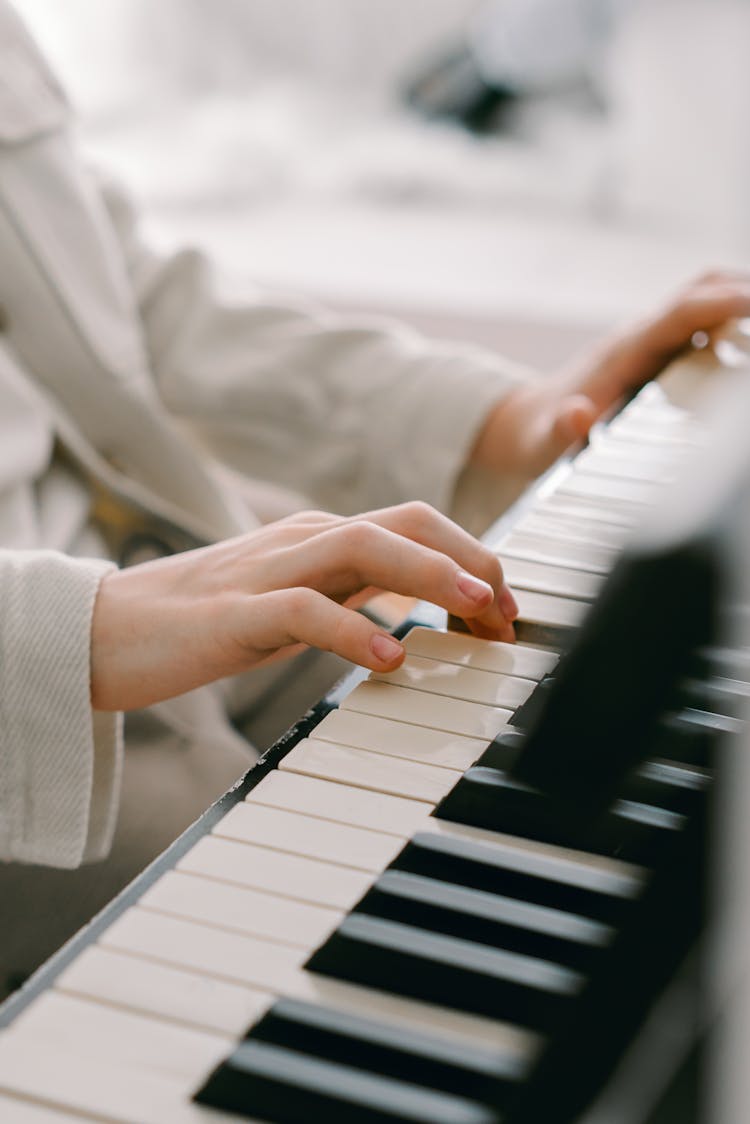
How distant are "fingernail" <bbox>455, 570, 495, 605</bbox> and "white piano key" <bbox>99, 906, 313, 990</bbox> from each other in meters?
0.19

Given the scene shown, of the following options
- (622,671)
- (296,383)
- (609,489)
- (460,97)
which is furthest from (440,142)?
(622,671)

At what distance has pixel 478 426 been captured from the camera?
0.98m

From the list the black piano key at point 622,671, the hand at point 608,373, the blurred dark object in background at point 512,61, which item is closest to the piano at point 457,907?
the black piano key at point 622,671

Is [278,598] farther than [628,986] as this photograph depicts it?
Yes

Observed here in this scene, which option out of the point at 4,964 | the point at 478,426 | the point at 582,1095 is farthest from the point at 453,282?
the point at 582,1095

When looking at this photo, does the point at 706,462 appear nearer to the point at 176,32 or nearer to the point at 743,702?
the point at 743,702

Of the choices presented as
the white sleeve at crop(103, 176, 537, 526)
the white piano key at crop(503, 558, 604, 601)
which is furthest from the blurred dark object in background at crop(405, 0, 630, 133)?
the white piano key at crop(503, 558, 604, 601)

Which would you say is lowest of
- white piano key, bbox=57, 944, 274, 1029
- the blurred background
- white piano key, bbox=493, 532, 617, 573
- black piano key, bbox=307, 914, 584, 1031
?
the blurred background

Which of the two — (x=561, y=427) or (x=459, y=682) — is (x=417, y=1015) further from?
(x=561, y=427)

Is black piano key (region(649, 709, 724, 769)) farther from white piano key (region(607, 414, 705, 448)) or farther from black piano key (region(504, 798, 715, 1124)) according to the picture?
white piano key (region(607, 414, 705, 448))

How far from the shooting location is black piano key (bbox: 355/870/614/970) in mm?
355

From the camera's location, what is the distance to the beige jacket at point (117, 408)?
0.54 m

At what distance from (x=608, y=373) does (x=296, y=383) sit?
0.89 ft

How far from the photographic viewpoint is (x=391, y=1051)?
32 cm
